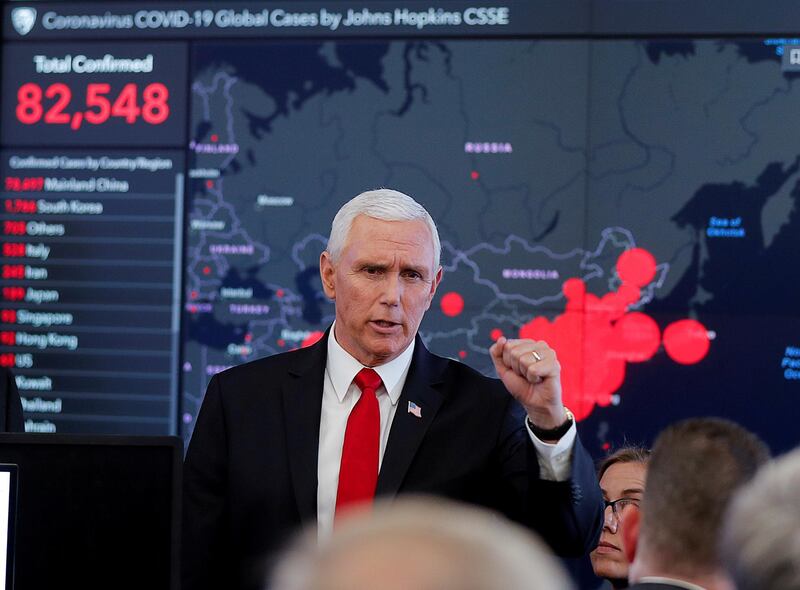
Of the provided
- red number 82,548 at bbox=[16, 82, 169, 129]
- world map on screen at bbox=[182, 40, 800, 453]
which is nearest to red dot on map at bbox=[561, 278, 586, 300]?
world map on screen at bbox=[182, 40, 800, 453]

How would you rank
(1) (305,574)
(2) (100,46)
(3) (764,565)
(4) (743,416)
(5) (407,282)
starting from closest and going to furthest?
(1) (305,574), (3) (764,565), (5) (407,282), (4) (743,416), (2) (100,46)

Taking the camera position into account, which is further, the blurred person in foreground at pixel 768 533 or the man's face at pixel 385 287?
the man's face at pixel 385 287

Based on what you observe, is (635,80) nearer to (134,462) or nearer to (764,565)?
(134,462)

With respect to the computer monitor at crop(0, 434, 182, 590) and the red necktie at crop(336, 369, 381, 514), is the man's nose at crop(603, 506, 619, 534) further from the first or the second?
the computer monitor at crop(0, 434, 182, 590)

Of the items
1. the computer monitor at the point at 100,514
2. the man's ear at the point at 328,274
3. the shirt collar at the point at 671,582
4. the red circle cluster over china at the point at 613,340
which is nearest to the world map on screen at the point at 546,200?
the red circle cluster over china at the point at 613,340

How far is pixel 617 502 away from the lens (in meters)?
2.50

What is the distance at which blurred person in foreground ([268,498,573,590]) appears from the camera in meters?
0.59

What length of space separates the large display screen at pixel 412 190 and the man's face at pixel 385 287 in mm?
1906

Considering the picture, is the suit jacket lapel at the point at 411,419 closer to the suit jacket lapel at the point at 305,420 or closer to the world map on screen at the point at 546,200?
the suit jacket lapel at the point at 305,420

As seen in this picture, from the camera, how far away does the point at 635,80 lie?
156 inches

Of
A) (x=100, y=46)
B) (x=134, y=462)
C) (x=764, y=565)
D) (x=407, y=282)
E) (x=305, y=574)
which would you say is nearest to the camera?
(x=305, y=574)

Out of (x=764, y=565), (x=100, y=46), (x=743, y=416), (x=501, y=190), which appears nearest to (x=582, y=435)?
(x=743, y=416)

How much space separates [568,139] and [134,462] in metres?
2.71

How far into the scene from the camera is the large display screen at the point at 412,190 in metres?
3.91
